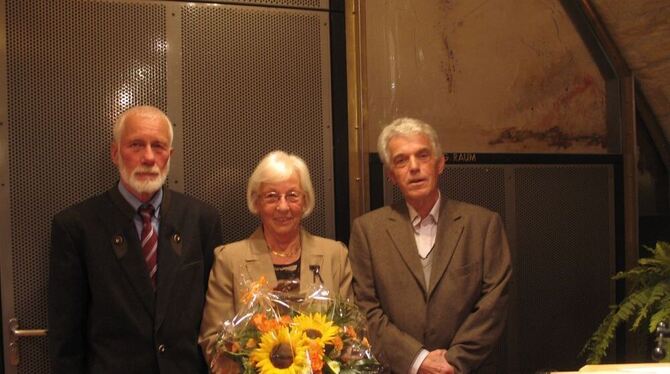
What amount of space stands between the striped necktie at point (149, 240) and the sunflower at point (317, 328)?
103 centimetres

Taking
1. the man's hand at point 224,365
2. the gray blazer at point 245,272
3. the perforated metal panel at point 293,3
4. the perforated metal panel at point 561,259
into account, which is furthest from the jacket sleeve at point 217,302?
the perforated metal panel at point 561,259

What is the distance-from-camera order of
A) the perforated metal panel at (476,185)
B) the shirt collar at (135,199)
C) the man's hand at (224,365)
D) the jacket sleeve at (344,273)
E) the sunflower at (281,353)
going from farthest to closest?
the perforated metal panel at (476,185), the jacket sleeve at (344,273), the shirt collar at (135,199), the man's hand at (224,365), the sunflower at (281,353)

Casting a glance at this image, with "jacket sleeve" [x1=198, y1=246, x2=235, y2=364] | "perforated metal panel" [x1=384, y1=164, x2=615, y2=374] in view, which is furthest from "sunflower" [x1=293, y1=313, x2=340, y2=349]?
"perforated metal panel" [x1=384, y1=164, x2=615, y2=374]

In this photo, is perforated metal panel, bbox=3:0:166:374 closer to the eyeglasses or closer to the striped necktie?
the striped necktie

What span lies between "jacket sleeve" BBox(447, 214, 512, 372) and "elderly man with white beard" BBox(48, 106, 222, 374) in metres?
1.17

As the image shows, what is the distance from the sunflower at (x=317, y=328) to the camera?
65.5 inches

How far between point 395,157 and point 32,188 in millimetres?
1793

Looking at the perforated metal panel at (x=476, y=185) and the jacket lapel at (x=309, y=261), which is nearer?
the jacket lapel at (x=309, y=261)

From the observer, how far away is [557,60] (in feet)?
13.2

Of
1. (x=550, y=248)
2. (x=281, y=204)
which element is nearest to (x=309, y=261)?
(x=281, y=204)

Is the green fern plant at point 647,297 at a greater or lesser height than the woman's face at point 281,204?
lesser

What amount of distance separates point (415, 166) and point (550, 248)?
1.71m

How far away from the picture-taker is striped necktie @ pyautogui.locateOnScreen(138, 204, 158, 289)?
2516 mm

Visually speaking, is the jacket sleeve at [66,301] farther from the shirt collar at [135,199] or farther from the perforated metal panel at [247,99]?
the perforated metal panel at [247,99]
